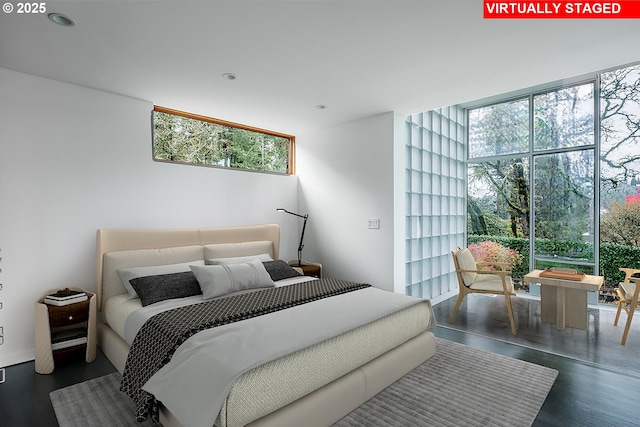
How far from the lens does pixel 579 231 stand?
4508 millimetres

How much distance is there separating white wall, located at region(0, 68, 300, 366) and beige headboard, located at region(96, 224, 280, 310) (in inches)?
6.9

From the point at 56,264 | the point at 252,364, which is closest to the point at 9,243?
the point at 56,264

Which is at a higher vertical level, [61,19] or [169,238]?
[61,19]

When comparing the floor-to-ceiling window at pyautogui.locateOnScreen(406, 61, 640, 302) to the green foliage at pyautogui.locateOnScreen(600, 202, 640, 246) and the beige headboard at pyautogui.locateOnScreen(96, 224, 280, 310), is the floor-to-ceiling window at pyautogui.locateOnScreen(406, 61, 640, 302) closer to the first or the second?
the green foliage at pyautogui.locateOnScreen(600, 202, 640, 246)

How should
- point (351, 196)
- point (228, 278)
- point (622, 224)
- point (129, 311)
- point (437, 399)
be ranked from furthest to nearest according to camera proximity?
point (351, 196), point (622, 224), point (228, 278), point (129, 311), point (437, 399)

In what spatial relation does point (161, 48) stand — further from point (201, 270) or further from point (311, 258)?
point (311, 258)

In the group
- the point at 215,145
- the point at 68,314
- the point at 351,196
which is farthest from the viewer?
the point at 351,196

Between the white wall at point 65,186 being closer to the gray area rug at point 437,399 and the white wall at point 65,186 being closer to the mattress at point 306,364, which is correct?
the mattress at point 306,364

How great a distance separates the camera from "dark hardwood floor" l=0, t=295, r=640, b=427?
6.70 feet

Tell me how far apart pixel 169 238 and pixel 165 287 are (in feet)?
3.05

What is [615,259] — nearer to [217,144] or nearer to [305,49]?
[305,49]

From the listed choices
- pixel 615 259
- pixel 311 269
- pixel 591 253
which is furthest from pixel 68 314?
pixel 615 259

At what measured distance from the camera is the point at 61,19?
6.91 feet

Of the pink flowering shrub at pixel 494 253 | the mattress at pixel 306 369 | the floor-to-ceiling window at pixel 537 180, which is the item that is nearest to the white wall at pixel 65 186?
the mattress at pixel 306 369
